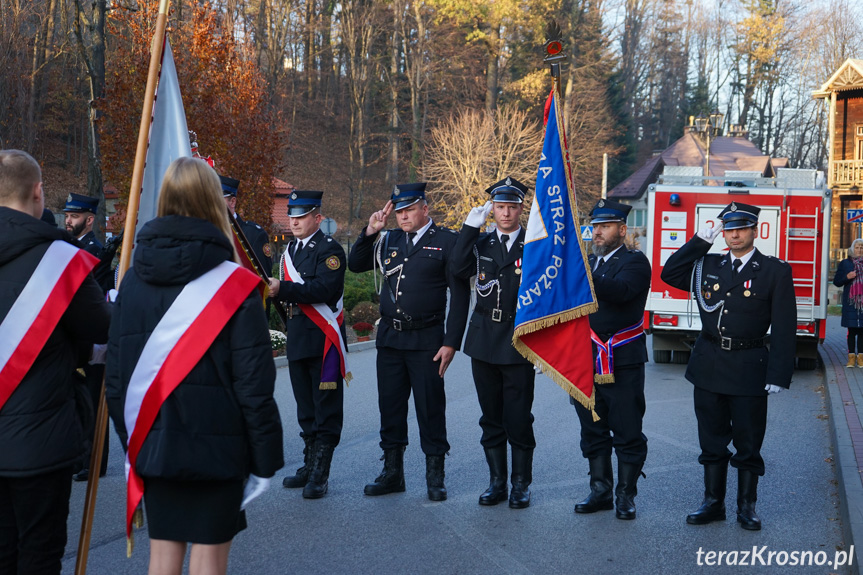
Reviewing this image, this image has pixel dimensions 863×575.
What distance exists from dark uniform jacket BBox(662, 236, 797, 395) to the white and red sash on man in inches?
98.4

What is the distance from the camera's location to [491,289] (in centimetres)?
629

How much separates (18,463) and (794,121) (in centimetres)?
6979

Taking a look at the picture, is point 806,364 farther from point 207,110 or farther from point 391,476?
point 207,110

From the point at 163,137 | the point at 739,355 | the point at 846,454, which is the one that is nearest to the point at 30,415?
the point at 163,137

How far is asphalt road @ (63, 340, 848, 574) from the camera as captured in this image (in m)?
5.14

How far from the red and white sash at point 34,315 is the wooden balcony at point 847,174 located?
134 ft

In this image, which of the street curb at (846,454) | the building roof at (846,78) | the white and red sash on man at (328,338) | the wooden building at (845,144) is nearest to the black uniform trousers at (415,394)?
the white and red sash on man at (328,338)

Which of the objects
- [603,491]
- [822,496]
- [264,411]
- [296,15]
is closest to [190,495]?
[264,411]

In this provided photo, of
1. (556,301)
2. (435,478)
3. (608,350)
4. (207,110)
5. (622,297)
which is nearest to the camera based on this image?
(556,301)

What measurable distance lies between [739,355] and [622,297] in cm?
84

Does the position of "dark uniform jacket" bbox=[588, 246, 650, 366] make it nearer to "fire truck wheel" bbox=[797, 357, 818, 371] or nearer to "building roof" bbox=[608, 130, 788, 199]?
"fire truck wheel" bbox=[797, 357, 818, 371]

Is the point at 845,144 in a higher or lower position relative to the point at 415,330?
higher

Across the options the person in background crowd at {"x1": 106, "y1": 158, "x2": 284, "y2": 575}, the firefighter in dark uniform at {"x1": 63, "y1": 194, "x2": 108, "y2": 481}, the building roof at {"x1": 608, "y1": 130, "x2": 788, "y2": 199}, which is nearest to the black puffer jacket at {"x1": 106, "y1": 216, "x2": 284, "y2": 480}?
the person in background crowd at {"x1": 106, "y1": 158, "x2": 284, "y2": 575}

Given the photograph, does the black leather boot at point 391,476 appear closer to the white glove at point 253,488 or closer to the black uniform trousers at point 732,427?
the black uniform trousers at point 732,427
